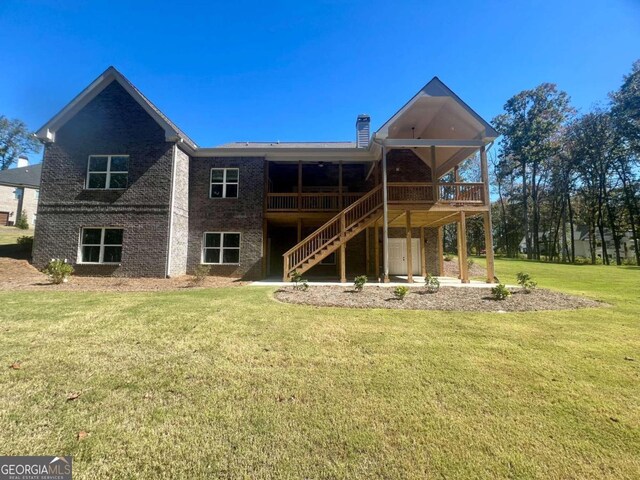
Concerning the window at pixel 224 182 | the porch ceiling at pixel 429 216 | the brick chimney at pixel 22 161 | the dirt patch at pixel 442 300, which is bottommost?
the dirt patch at pixel 442 300

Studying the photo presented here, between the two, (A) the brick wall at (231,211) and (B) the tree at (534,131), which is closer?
(A) the brick wall at (231,211)

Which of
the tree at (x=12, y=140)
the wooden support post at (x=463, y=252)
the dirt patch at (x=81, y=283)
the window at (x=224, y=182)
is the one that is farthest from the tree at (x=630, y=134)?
the tree at (x=12, y=140)

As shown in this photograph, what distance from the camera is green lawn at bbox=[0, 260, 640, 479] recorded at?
7.62 ft

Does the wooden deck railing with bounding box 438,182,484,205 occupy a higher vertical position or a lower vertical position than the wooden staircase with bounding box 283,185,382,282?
higher

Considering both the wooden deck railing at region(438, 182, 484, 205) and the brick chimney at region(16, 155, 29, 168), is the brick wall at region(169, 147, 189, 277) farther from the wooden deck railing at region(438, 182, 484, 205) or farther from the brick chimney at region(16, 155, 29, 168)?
the brick chimney at region(16, 155, 29, 168)

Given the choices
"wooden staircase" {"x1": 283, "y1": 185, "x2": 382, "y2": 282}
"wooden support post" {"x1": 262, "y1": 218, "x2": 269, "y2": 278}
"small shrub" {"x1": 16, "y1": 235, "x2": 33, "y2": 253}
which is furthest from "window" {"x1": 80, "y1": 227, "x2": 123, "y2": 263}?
"wooden staircase" {"x1": 283, "y1": 185, "x2": 382, "y2": 282}

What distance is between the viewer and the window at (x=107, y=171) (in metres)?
13.7

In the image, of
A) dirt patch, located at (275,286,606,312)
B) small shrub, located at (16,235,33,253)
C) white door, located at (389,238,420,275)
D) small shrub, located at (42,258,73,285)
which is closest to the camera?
dirt patch, located at (275,286,606,312)

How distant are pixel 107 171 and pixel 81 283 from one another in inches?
223

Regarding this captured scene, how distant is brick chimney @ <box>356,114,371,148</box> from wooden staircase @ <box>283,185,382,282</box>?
728 cm

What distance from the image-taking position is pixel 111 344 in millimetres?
4625

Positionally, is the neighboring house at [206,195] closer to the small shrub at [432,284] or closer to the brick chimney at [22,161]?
the small shrub at [432,284]

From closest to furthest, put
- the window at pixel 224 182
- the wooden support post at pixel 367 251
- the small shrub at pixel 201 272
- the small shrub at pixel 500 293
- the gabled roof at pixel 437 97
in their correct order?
1. the small shrub at pixel 500 293
2. the gabled roof at pixel 437 97
3. the small shrub at pixel 201 272
4. the window at pixel 224 182
5. the wooden support post at pixel 367 251

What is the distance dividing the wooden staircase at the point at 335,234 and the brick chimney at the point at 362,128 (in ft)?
23.9
